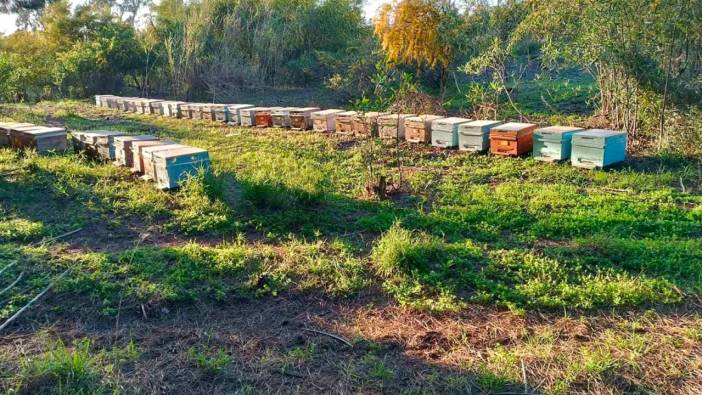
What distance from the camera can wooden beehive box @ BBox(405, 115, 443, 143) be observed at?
8156 millimetres

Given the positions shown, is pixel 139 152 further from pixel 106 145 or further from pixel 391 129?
pixel 391 129

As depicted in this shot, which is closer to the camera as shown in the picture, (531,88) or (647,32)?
(647,32)

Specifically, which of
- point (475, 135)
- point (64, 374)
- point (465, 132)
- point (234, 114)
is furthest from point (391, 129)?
point (64, 374)

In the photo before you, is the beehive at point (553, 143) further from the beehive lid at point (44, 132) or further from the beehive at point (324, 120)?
the beehive lid at point (44, 132)

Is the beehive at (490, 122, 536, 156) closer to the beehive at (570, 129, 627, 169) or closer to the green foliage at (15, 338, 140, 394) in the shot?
the beehive at (570, 129, 627, 169)

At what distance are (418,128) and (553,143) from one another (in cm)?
213

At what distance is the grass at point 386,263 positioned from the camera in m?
2.78

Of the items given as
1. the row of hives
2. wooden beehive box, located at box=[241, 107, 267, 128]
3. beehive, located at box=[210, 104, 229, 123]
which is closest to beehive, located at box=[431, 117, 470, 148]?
the row of hives

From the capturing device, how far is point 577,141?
6547 millimetres

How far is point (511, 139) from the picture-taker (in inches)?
281

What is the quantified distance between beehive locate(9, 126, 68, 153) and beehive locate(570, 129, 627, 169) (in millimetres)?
6965

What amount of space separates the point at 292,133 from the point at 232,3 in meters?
12.4

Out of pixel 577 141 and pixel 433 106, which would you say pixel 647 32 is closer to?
pixel 577 141

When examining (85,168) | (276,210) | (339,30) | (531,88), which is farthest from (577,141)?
(339,30)
